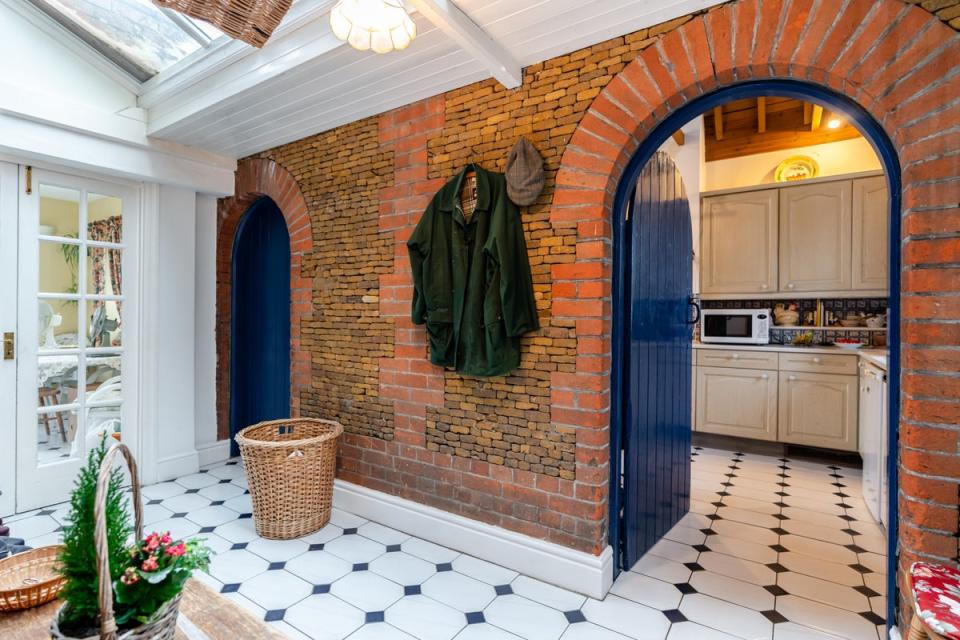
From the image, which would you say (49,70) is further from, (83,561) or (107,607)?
(107,607)

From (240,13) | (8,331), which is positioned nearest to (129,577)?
(240,13)

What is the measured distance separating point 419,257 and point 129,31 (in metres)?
2.28

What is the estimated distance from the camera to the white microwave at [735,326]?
472cm

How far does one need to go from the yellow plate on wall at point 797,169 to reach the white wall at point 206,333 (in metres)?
5.56

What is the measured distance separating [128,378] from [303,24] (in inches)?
111

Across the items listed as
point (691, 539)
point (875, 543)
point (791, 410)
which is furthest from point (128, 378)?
point (791, 410)

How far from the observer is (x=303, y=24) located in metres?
2.35

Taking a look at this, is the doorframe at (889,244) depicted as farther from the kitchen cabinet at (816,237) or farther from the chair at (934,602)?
the kitchen cabinet at (816,237)

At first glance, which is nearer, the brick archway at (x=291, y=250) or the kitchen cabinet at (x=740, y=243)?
the brick archway at (x=291, y=250)

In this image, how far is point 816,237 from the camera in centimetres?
449

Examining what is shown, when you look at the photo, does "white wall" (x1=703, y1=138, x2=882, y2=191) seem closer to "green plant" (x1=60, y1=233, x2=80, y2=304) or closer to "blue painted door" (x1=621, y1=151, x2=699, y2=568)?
"blue painted door" (x1=621, y1=151, x2=699, y2=568)

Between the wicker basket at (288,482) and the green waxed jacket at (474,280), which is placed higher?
the green waxed jacket at (474,280)

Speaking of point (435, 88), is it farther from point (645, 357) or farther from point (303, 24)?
point (645, 357)

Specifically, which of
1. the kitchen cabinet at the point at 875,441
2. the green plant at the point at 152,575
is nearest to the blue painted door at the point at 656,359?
the kitchen cabinet at the point at 875,441
